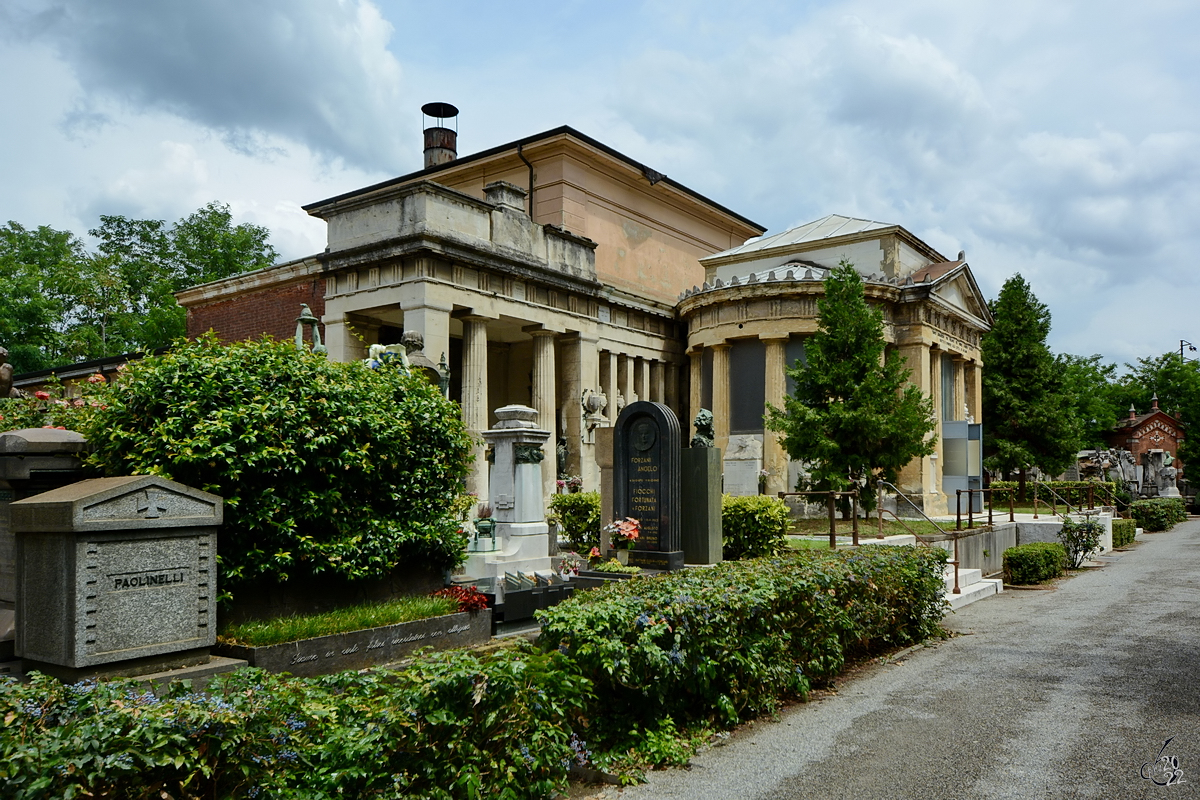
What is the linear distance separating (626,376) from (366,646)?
800 inches

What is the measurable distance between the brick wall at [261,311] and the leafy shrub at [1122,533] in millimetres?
24062

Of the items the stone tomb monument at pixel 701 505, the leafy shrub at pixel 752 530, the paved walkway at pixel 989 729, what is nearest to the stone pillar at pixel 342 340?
the leafy shrub at pixel 752 530

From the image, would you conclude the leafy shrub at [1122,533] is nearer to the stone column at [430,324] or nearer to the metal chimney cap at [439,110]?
the stone column at [430,324]

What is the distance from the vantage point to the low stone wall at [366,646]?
24.6 feet

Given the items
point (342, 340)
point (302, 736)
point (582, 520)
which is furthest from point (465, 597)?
point (342, 340)

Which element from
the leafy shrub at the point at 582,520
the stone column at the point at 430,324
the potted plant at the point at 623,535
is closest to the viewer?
the potted plant at the point at 623,535

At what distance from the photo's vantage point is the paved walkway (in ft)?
18.4

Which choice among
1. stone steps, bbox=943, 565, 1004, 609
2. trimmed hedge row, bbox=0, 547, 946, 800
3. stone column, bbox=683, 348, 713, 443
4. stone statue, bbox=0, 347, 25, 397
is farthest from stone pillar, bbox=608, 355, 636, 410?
trimmed hedge row, bbox=0, 547, 946, 800

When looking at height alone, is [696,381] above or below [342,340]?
below

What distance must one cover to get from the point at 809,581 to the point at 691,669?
214 centimetres

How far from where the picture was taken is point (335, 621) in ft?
27.7

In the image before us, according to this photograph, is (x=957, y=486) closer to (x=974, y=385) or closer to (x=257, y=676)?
(x=974, y=385)

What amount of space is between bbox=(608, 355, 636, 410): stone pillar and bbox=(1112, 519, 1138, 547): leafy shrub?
50.3 feet

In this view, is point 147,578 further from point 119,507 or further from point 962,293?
point 962,293
